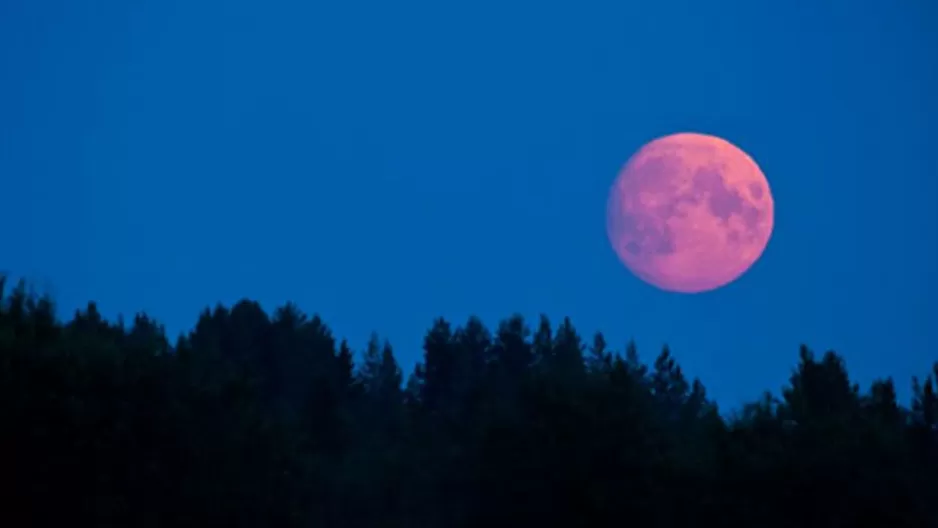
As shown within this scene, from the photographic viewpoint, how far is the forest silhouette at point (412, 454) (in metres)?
30.4

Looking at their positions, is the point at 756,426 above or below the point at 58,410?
above

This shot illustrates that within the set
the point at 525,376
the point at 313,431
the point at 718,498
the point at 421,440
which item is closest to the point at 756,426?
the point at 718,498

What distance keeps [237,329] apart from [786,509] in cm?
3979

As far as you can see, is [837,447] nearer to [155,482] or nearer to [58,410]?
[155,482]

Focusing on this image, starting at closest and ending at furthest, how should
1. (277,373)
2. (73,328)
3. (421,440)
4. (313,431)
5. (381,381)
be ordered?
(73,328)
(421,440)
(313,431)
(277,373)
(381,381)

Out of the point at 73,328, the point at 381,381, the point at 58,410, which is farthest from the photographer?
the point at 381,381

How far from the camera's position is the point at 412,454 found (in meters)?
49.4

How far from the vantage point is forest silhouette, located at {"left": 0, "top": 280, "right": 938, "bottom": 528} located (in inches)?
1197

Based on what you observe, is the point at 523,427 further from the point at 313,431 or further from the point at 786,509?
the point at 313,431

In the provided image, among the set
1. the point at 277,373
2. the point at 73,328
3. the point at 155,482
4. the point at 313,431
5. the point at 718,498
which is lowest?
the point at 155,482

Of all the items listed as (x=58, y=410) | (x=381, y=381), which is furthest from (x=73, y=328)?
(x=381, y=381)

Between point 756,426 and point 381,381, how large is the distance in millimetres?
37766

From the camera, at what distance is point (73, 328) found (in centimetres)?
3647

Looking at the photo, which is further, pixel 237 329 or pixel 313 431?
pixel 237 329
